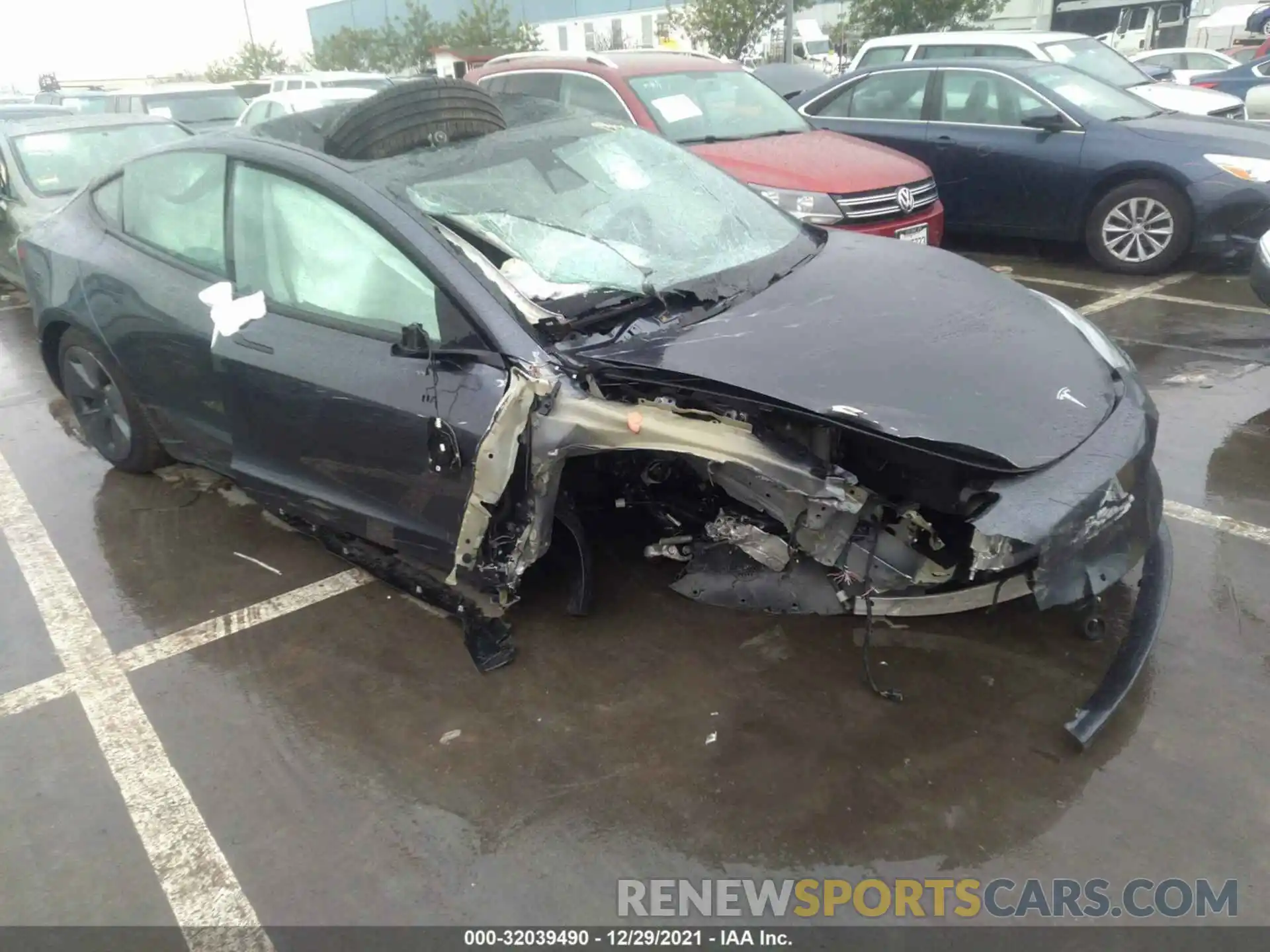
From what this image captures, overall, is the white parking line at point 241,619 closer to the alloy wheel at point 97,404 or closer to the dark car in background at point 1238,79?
the alloy wheel at point 97,404

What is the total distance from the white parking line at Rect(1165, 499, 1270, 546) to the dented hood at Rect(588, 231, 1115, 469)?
106 cm

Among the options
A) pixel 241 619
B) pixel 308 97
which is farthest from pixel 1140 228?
pixel 308 97

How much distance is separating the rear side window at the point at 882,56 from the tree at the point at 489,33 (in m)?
26.7

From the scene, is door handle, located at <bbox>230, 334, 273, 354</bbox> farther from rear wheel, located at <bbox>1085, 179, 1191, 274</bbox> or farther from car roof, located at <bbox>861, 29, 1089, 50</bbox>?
car roof, located at <bbox>861, 29, 1089, 50</bbox>

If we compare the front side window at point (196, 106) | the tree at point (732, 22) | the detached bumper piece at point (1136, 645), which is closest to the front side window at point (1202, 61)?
the tree at point (732, 22)

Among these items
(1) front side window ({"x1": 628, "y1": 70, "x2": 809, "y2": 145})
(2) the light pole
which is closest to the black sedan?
(1) front side window ({"x1": 628, "y1": 70, "x2": 809, "y2": 145})

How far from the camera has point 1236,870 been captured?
87.4 inches

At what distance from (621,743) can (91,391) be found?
11.0ft

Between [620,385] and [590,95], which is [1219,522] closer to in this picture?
[620,385]

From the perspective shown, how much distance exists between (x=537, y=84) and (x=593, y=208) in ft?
15.8

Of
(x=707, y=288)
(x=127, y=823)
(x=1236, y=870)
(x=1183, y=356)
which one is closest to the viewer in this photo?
(x=1236, y=870)

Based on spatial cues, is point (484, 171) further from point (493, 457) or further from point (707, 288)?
point (493, 457)

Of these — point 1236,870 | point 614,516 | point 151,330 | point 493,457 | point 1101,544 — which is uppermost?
point 151,330

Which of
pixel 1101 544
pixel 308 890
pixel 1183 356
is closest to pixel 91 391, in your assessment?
pixel 308 890
